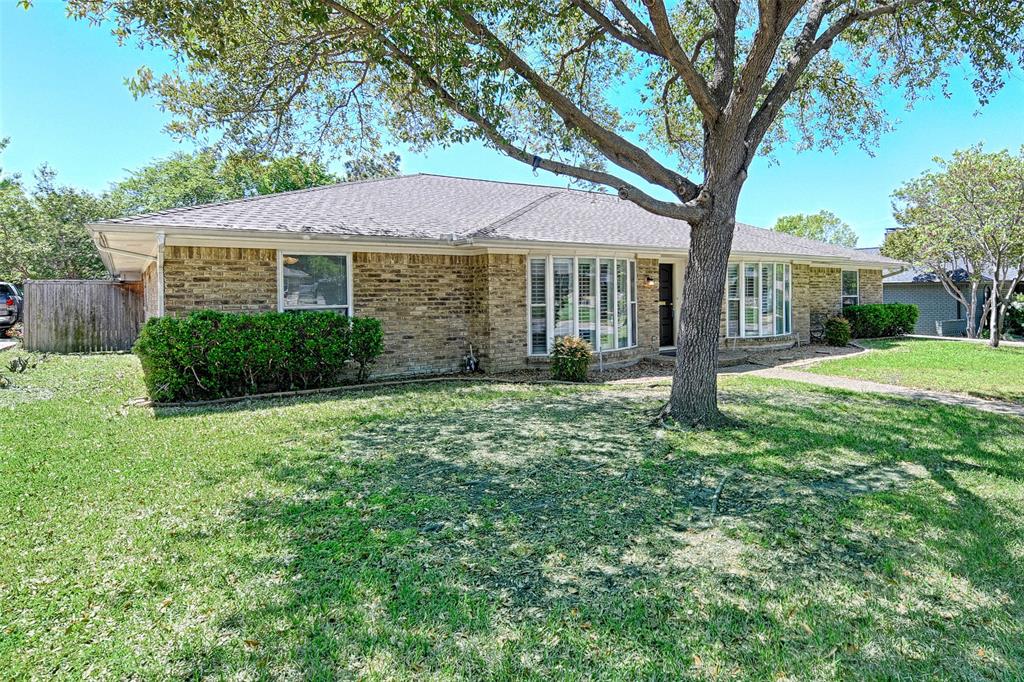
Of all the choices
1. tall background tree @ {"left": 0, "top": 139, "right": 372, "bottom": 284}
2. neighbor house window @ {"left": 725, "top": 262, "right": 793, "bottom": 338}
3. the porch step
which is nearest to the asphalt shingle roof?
neighbor house window @ {"left": 725, "top": 262, "right": 793, "bottom": 338}

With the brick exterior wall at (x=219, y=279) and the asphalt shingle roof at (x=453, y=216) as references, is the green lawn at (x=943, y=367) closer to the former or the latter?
the asphalt shingle roof at (x=453, y=216)

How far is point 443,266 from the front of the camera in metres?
11.5

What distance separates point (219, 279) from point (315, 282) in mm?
1555

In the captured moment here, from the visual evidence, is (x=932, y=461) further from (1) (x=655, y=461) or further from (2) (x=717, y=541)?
(2) (x=717, y=541)

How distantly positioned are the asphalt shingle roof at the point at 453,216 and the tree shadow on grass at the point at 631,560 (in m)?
4.88

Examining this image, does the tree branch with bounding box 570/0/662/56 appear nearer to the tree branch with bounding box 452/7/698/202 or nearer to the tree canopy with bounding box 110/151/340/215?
the tree branch with bounding box 452/7/698/202

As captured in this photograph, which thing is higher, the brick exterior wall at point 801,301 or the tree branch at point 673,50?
the tree branch at point 673,50

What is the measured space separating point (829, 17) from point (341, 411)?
10.5 metres

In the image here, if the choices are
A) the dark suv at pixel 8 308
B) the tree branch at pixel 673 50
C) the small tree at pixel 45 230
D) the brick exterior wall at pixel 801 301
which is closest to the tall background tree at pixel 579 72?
the tree branch at pixel 673 50

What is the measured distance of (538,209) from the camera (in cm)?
1376

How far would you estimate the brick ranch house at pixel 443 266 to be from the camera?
9289mm

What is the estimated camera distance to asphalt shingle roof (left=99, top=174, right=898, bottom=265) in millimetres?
9750

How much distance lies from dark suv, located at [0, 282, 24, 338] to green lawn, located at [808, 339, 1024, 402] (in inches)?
1014

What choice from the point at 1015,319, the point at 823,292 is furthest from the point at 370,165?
the point at 1015,319
